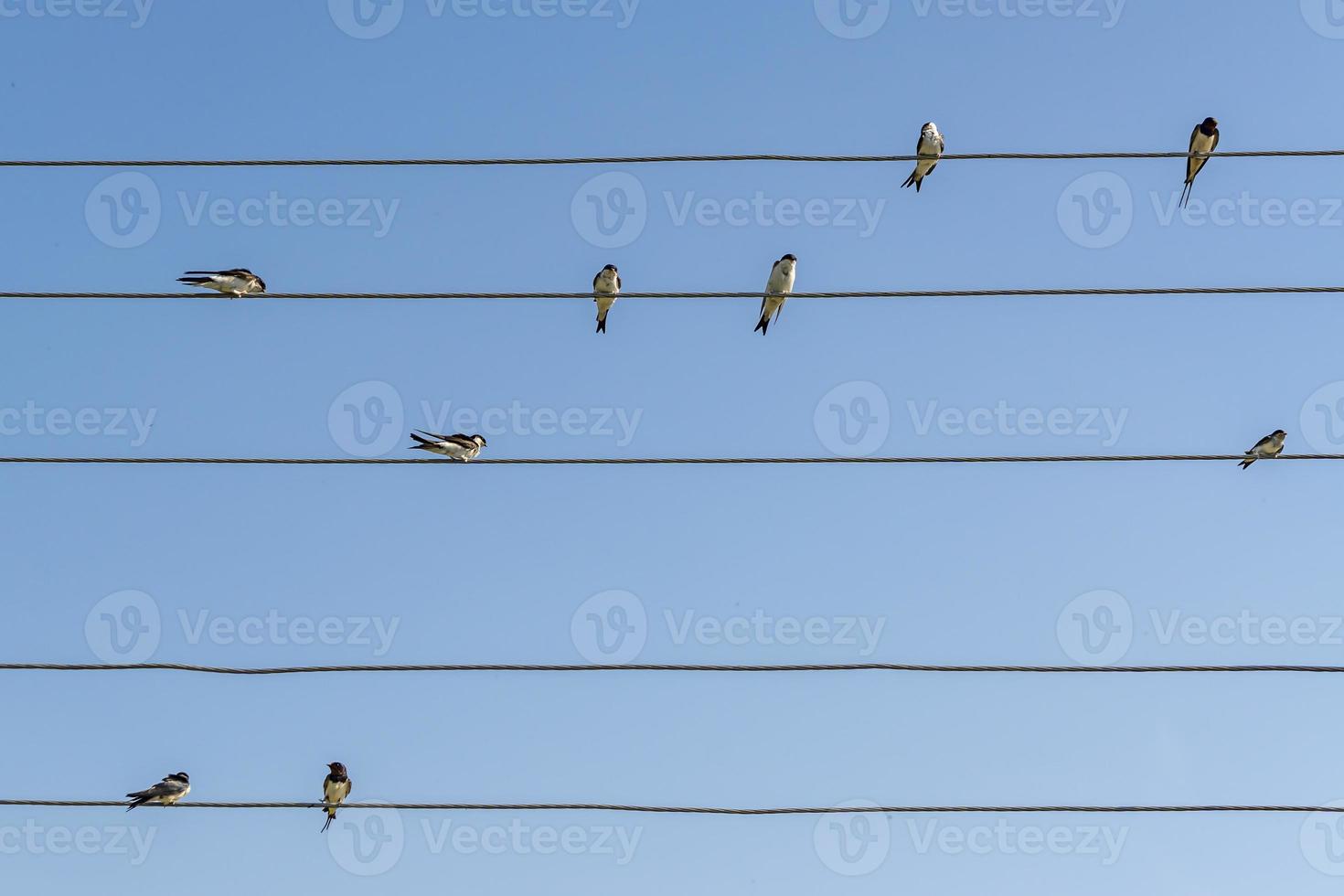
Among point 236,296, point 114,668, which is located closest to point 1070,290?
point 236,296

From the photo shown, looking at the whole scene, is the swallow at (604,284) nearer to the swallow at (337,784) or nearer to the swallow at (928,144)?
the swallow at (928,144)

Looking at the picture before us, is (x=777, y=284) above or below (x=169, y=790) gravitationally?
above

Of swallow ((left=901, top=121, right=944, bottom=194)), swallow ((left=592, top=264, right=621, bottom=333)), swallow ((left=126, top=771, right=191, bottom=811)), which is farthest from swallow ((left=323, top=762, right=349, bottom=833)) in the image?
swallow ((left=901, top=121, right=944, bottom=194))

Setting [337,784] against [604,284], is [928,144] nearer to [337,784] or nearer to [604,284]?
[604,284]

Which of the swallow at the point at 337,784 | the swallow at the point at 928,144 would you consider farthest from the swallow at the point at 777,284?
the swallow at the point at 337,784

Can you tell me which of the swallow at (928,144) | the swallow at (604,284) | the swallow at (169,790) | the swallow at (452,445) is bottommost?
the swallow at (169,790)

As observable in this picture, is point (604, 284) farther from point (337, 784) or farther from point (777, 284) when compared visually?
point (337, 784)

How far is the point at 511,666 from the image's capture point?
654cm

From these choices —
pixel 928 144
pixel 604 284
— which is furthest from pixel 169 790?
pixel 928 144

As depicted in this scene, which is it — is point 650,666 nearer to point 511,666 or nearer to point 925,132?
point 511,666

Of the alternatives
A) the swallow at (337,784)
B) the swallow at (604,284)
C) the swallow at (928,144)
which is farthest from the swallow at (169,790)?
the swallow at (928,144)

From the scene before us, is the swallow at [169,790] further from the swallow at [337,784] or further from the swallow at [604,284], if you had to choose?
the swallow at [604,284]

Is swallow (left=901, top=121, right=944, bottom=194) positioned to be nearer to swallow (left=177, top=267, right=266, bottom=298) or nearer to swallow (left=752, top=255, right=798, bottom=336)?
swallow (left=752, top=255, right=798, bottom=336)

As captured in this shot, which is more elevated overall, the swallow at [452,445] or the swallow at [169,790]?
the swallow at [452,445]
